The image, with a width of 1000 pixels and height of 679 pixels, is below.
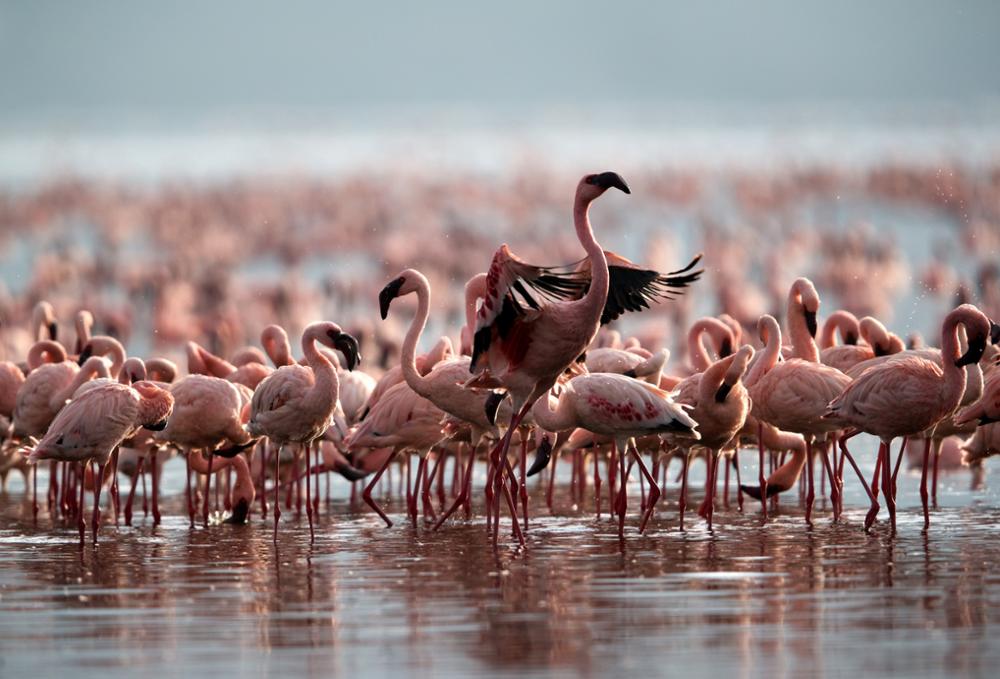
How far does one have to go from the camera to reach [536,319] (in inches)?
379

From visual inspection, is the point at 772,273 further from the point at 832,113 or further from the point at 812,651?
the point at 832,113

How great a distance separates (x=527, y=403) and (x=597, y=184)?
1335 millimetres

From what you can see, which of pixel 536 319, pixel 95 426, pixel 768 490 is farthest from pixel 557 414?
pixel 95 426

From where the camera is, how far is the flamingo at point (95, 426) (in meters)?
9.91

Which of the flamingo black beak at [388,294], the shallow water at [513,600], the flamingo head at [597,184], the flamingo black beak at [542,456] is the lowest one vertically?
the shallow water at [513,600]

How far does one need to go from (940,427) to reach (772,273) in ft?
47.7

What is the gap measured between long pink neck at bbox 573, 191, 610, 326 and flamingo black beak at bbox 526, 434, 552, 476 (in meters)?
1.03

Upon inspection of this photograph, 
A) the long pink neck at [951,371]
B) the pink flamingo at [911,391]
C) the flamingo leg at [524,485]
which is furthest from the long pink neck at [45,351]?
the long pink neck at [951,371]

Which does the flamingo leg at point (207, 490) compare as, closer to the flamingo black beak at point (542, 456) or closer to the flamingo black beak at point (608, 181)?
the flamingo black beak at point (542, 456)

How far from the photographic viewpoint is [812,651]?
21.9ft

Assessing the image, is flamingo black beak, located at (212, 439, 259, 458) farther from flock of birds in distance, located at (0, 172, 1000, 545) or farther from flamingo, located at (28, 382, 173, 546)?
flamingo, located at (28, 382, 173, 546)

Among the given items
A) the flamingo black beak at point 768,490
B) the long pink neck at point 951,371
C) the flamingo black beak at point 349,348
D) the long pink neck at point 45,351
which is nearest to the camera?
the long pink neck at point 951,371

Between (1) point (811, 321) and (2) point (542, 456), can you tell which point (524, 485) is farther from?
(1) point (811, 321)

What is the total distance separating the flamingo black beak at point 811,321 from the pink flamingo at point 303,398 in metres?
2.90
